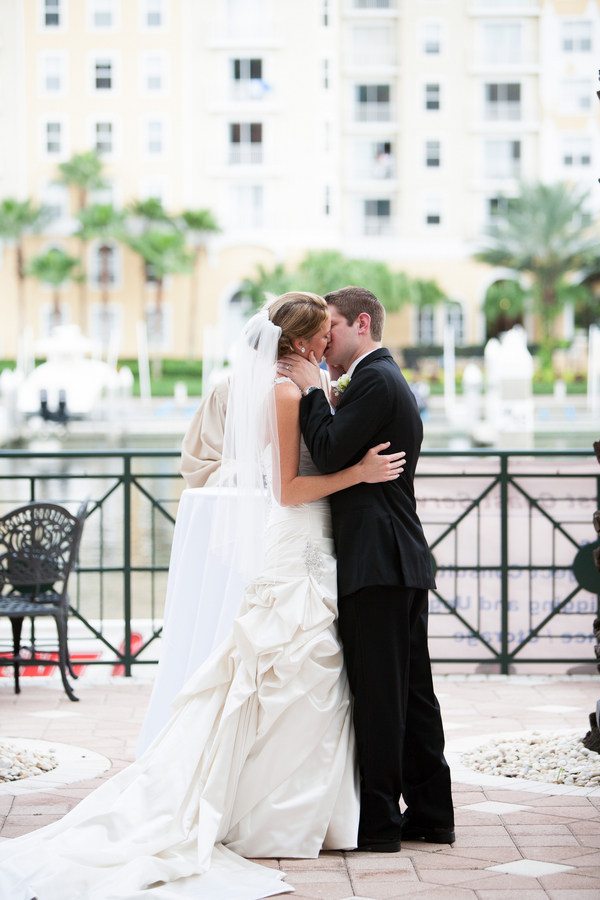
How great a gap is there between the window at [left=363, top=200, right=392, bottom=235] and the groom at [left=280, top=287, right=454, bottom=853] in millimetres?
43629

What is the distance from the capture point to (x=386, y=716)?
303cm

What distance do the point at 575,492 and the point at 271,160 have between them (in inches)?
1575

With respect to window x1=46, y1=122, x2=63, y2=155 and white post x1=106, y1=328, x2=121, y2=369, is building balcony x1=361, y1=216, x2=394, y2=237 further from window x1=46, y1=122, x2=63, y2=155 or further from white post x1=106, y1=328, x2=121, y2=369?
window x1=46, y1=122, x2=63, y2=155

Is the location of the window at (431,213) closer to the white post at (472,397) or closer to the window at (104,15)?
the window at (104,15)

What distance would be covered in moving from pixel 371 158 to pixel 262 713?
45.4m

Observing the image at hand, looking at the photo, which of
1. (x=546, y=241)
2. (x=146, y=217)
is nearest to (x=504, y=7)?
(x=546, y=241)

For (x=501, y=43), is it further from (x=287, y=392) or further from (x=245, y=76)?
(x=287, y=392)

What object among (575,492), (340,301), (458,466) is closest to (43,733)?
(340,301)

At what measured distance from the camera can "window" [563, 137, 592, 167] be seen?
4566 centimetres

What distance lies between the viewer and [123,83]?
44.4 meters

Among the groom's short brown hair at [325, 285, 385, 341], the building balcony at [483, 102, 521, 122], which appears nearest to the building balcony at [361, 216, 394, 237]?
the building balcony at [483, 102, 521, 122]

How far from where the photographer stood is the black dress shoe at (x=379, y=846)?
306cm

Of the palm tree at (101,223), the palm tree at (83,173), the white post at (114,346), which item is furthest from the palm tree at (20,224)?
the white post at (114,346)

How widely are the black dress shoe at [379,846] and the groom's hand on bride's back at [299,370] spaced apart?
1463mm
